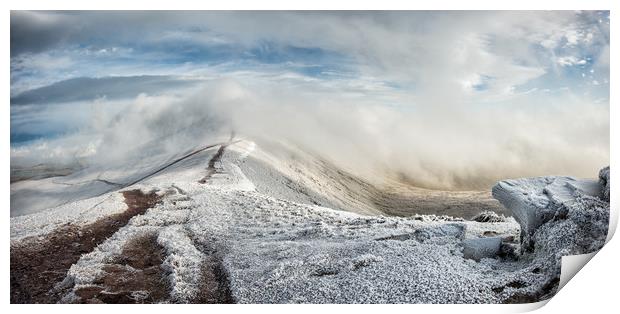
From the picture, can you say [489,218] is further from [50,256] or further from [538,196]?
[50,256]

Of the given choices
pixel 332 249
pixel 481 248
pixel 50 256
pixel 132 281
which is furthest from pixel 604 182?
pixel 50 256

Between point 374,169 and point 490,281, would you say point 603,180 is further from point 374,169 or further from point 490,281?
point 374,169

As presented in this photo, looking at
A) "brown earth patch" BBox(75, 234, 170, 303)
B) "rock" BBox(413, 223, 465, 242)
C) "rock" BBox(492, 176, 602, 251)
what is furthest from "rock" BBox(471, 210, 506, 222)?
"brown earth patch" BBox(75, 234, 170, 303)

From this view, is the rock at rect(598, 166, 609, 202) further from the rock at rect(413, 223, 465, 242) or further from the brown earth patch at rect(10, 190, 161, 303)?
the brown earth patch at rect(10, 190, 161, 303)

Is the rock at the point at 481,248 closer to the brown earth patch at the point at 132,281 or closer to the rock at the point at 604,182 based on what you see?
the rock at the point at 604,182
